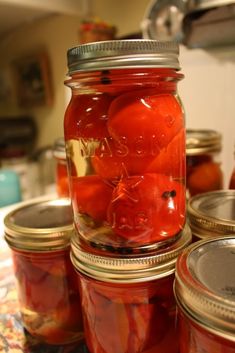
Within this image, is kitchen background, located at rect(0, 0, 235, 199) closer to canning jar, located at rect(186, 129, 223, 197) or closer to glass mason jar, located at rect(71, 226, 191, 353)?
canning jar, located at rect(186, 129, 223, 197)

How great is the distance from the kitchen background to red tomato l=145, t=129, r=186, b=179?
0.33m

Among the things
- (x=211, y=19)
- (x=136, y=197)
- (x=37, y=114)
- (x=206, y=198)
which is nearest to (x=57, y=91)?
(x=37, y=114)

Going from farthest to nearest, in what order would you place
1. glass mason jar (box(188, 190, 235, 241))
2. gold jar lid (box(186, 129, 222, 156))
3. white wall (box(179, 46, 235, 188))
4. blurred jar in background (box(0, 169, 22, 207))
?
blurred jar in background (box(0, 169, 22, 207)), white wall (box(179, 46, 235, 188)), gold jar lid (box(186, 129, 222, 156)), glass mason jar (box(188, 190, 235, 241))

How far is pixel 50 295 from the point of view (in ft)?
1.37

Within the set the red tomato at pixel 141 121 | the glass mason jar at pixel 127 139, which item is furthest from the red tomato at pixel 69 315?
the red tomato at pixel 141 121

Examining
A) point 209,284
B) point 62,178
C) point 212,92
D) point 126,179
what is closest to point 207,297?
point 209,284

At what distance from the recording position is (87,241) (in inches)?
14.3

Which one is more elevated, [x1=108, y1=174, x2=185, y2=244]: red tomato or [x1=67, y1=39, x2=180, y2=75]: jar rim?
[x1=67, y1=39, x2=180, y2=75]: jar rim

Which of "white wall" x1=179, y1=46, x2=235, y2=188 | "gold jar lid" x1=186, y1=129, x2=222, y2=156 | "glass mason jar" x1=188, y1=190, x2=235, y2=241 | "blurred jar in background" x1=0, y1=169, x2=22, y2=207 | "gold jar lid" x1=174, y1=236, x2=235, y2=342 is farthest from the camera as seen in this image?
"blurred jar in background" x1=0, y1=169, x2=22, y2=207

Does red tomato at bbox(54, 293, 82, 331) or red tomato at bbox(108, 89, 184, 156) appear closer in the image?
red tomato at bbox(108, 89, 184, 156)

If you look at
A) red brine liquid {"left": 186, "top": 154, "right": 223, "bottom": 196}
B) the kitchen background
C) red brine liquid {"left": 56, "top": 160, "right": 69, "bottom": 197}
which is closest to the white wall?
the kitchen background

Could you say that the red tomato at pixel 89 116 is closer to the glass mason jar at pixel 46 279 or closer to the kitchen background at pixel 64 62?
the glass mason jar at pixel 46 279

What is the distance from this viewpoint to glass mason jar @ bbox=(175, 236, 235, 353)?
0.26 metres

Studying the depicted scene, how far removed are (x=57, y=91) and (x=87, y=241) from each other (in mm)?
1272
